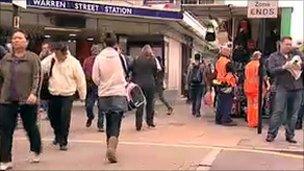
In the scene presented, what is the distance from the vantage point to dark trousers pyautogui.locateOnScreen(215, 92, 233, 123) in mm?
15125

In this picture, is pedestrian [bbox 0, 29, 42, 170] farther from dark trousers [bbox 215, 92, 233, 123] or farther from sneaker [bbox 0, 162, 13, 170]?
dark trousers [bbox 215, 92, 233, 123]

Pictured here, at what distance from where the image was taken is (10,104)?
29.2 feet

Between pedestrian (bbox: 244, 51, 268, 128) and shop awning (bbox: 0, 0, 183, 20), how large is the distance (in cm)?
695

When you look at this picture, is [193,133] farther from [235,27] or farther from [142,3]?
[142,3]

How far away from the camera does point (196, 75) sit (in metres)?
18.1

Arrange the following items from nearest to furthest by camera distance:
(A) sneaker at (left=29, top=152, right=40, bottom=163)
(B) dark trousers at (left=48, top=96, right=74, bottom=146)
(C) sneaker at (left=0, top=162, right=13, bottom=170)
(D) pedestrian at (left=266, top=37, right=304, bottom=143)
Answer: (C) sneaker at (left=0, top=162, right=13, bottom=170) < (A) sneaker at (left=29, top=152, right=40, bottom=163) < (B) dark trousers at (left=48, top=96, right=74, bottom=146) < (D) pedestrian at (left=266, top=37, right=304, bottom=143)

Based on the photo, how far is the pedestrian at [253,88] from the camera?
47.6ft

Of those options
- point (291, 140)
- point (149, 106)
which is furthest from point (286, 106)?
point (149, 106)

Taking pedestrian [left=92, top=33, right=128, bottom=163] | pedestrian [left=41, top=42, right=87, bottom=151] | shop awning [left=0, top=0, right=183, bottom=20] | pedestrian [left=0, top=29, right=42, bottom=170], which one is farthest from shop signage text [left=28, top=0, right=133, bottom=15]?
pedestrian [left=0, top=29, right=42, bottom=170]

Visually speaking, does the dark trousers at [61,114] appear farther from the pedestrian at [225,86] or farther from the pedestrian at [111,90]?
the pedestrian at [225,86]

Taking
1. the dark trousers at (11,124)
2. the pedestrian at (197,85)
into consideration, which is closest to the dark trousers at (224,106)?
the pedestrian at (197,85)

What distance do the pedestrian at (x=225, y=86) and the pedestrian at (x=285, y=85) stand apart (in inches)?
114

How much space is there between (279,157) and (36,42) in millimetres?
11616

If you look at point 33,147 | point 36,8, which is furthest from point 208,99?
point 33,147
